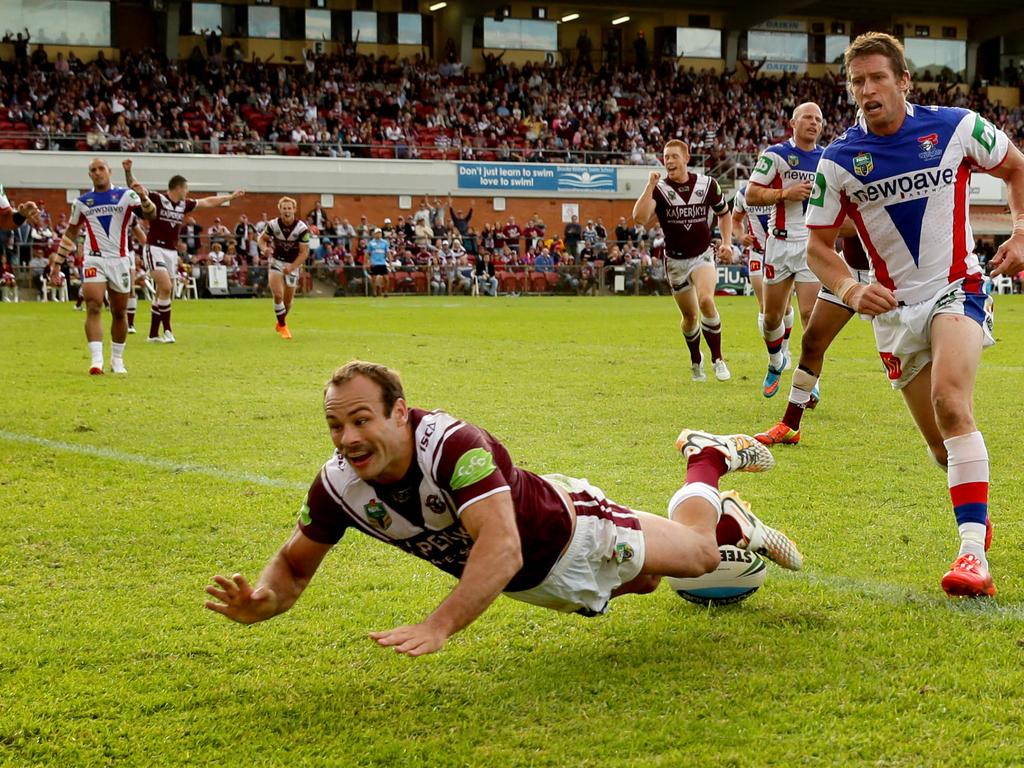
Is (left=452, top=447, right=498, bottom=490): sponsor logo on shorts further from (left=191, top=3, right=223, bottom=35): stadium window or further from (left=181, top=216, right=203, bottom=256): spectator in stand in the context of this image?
(left=191, top=3, right=223, bottom=35): stadium window

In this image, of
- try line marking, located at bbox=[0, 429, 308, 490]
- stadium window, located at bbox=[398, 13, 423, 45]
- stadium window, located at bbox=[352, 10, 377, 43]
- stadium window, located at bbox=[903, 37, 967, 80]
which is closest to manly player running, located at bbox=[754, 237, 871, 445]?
try line marking, located at bbox=[0, 429, 308, 490]

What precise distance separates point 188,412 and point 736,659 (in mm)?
6955

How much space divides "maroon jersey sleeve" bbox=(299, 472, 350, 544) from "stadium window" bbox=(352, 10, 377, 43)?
50.6 m

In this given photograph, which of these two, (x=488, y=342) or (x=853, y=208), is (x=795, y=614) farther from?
(x=488, y=342)

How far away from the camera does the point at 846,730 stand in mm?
3098

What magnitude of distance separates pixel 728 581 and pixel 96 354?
10.6 m

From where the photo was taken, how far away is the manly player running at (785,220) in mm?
10312

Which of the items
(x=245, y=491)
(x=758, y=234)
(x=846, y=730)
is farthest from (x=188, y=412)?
(x=846, y=730)

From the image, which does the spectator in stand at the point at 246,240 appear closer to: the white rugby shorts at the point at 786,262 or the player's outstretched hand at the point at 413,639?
the white rugby shorts at the point at 786,262

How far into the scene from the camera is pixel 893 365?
5117 millimetres

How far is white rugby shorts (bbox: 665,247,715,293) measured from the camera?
12523mm

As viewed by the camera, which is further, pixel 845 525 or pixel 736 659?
pixel 845 525

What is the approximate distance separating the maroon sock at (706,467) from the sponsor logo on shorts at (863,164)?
4.97 feet

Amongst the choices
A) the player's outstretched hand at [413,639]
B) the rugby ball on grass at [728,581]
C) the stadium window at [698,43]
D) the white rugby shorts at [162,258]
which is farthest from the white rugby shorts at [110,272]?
the stadium window at [698,43]
